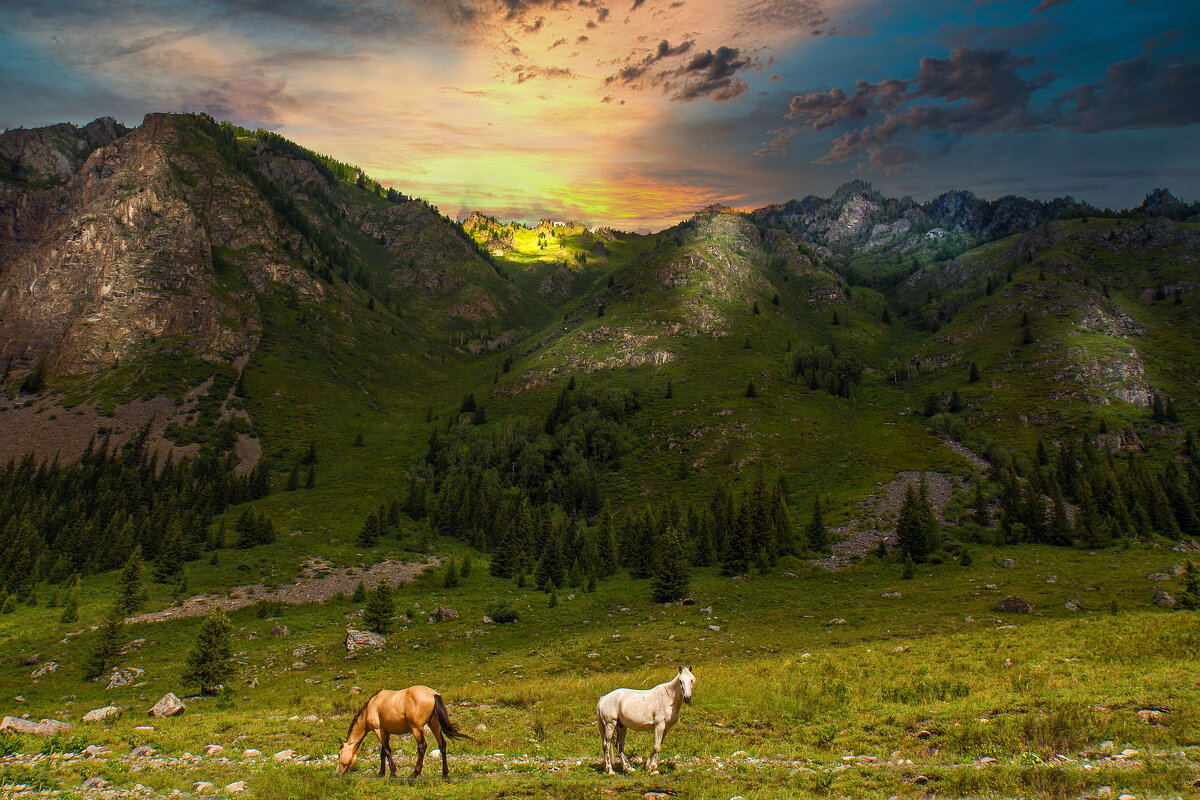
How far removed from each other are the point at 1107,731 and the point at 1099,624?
20904 mm

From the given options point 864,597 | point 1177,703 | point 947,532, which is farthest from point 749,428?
point 1177,703

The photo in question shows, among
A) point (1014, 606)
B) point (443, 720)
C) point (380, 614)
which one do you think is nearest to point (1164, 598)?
point (1014, 606)

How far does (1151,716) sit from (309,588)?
319 feet

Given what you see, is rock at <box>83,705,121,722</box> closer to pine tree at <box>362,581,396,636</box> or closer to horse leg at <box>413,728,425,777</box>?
horse leg at <box>413,728,425,777</box>

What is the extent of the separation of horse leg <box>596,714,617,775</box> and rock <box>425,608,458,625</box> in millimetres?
52380

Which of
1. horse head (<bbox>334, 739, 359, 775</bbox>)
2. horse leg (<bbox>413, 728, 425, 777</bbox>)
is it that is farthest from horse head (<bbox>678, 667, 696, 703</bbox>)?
horse head (<bbox>334, 739, 359, 775</bbox>)

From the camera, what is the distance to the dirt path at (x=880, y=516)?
94250mm

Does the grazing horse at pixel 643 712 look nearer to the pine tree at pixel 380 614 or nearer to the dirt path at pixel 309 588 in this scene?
the pine tree at pixel 380 614

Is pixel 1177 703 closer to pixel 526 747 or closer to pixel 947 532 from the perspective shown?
pixel 526 747

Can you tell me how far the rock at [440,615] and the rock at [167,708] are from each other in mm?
32360

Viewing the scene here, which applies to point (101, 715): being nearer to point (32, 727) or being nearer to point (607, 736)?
point (32, 727)

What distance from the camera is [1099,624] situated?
94.0 ft

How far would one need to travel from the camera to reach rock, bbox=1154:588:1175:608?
44.1 metres

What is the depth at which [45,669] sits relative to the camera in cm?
4678
